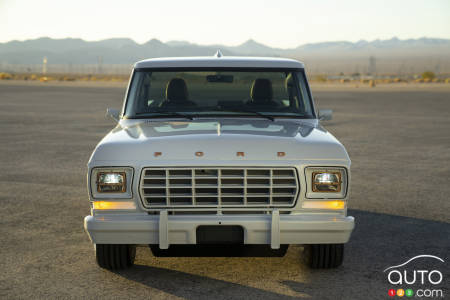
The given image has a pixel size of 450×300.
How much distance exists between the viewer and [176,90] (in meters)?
6.45

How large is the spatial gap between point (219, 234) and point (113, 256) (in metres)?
1.11

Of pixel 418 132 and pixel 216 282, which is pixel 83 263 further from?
pixel 418 132

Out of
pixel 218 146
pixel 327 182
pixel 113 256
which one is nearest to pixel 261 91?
pixel 218 146

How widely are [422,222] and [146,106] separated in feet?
11.9

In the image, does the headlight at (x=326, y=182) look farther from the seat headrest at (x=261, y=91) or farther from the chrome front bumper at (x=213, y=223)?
the seat headrest at (x=261, y=91)

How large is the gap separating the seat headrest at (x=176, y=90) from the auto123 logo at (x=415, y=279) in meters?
2.72

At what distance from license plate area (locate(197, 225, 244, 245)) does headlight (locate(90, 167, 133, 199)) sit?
25.9 inches

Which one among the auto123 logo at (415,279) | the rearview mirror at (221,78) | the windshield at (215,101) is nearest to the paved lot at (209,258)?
the auto123 logo at (415,279)

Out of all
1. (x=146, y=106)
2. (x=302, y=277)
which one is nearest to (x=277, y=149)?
(x=302, y=277)

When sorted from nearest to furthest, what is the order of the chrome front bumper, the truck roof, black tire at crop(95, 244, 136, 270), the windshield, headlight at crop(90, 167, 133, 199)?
the chrome front bumper
headlight at crop(90, 167, 133, 199)
black tire at crop(95, 244, 136, 270)
the windshield
the truck roof

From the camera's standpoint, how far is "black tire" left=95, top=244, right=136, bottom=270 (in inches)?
205

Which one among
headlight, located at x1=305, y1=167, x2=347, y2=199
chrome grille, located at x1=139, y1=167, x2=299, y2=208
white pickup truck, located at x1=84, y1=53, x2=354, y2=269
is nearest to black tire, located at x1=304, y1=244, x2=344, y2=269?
white pickup truck, located at x1=84, y1=53, x2=354, y2=269

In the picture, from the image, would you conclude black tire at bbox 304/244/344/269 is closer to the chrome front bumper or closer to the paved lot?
the paved lot

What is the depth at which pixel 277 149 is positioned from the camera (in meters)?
4.79
